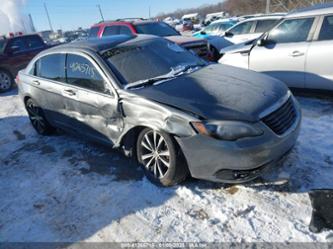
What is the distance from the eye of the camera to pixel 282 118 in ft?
10.7

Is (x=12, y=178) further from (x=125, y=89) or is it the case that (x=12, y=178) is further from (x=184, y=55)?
(x=184, y=55)

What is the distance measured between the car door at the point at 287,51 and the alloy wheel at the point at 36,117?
13.8 feet

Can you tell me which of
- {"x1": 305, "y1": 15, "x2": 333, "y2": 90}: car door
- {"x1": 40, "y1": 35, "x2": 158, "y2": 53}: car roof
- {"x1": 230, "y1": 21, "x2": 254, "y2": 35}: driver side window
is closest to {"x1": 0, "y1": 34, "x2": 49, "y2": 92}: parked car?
{"x1": 40, "y1": 35, "x2": 158, "y2": 53}: car roof

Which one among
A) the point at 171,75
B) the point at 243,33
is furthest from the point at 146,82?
the point at 243,33

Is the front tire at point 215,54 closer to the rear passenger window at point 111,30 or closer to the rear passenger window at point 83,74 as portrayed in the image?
the rear passenger window at point 111,30

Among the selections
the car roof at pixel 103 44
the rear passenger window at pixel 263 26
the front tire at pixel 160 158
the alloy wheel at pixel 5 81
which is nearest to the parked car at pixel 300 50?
the car roof at pixel 103 44

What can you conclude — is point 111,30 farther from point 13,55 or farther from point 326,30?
point 326,30

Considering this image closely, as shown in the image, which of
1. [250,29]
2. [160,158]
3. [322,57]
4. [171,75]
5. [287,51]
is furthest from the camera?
[250,29]

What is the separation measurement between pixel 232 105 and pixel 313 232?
1.34 meters

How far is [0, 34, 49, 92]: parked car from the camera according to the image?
10.7m

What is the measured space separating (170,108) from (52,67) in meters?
2.60

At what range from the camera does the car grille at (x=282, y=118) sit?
10.2 ft

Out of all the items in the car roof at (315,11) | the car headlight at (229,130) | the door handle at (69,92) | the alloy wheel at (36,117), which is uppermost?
the car roof at (315,11)

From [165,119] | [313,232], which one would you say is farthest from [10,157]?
[313,232]
